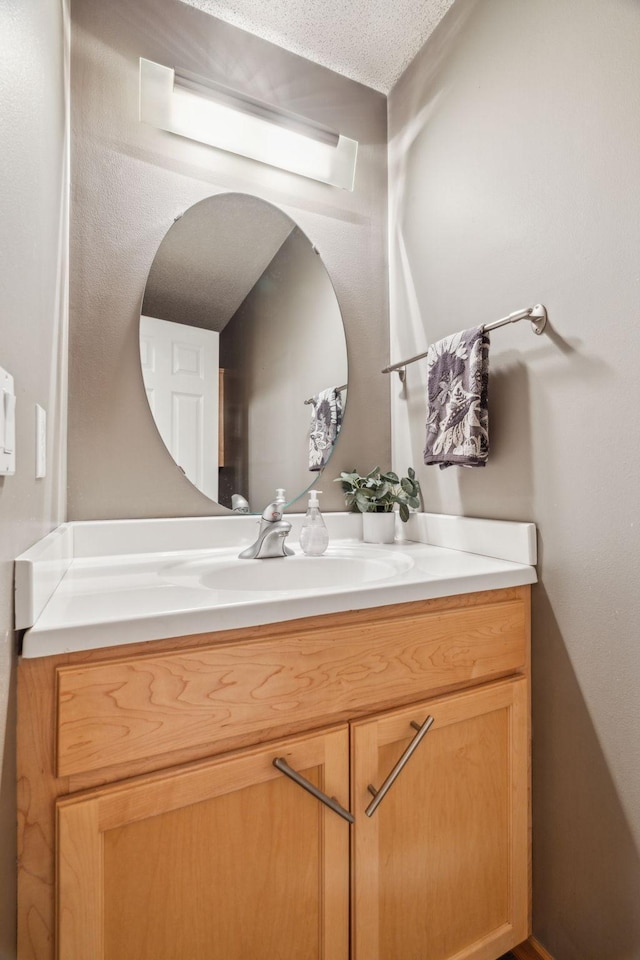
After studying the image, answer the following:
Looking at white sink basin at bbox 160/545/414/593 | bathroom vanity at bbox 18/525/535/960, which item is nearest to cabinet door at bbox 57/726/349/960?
bathroom vanity at bbox 18/525/535/960

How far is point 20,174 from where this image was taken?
615 millimetres

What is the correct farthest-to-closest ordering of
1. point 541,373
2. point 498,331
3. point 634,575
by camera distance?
point 498,331
point 541,373
point 634,575

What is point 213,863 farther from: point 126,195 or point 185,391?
point 126,195

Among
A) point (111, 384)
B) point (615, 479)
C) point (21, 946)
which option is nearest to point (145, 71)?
point (111, 384)

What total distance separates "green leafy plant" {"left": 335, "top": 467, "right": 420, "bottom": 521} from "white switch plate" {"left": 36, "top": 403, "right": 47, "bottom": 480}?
2.59 feet

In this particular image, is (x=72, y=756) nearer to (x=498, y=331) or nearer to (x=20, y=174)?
(x=20, y=174)

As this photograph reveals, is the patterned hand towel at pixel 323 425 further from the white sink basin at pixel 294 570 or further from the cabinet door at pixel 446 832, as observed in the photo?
the cabinet door at pixel 446 832

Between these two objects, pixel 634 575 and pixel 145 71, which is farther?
pixel 145 71

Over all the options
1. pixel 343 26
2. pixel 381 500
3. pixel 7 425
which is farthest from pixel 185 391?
pixel 343 26

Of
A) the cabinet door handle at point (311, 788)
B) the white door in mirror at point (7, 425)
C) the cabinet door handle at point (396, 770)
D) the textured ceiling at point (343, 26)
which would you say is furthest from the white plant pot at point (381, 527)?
the textured ceiling at point (343, 26)

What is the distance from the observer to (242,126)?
4.35 feet

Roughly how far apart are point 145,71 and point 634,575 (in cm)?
161

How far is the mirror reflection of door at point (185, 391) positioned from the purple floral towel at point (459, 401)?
57 centimetres

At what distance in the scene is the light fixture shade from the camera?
1.22 meters
